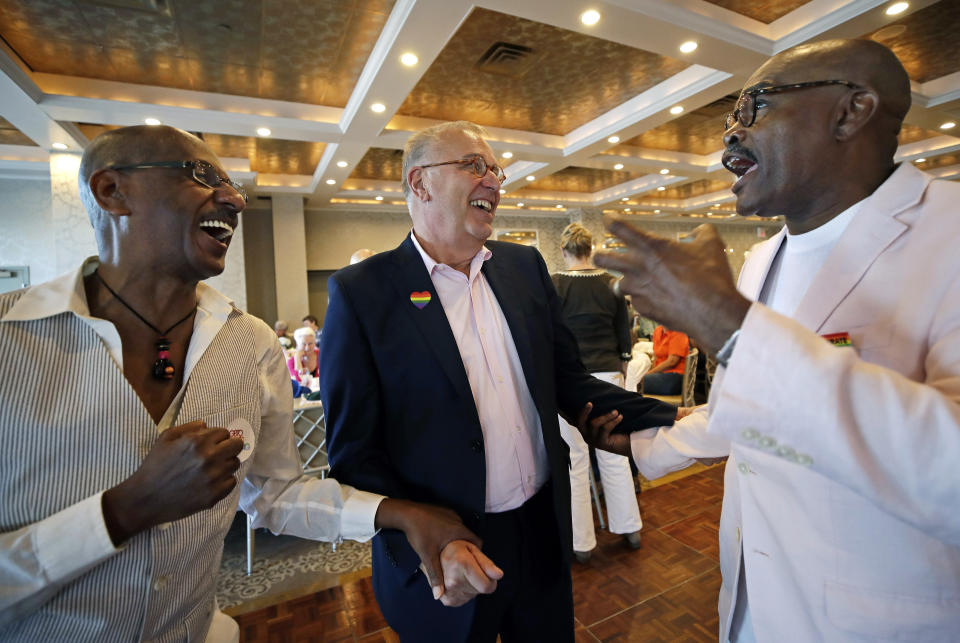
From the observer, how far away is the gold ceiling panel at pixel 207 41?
4281 millimetres

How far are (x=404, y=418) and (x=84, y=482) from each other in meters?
0.70

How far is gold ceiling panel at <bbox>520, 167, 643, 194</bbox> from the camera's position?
Result: 1077 cm

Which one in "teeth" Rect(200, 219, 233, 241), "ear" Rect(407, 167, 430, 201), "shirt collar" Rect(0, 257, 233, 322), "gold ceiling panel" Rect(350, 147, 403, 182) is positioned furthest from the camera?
"gold ceiling panel" Rect(350, 147, 403, 182)

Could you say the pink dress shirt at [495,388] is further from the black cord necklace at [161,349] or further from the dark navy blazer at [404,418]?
the black cord necklace at [161,349]

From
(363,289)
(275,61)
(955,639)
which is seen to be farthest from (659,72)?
(955,639)

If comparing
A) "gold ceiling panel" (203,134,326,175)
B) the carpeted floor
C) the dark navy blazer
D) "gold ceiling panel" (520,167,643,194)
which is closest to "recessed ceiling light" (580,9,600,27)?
the dark navy blazer

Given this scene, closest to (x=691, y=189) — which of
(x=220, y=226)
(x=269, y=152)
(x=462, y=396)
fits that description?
(x=269, y=152)

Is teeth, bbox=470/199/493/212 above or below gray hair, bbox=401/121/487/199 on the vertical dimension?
below

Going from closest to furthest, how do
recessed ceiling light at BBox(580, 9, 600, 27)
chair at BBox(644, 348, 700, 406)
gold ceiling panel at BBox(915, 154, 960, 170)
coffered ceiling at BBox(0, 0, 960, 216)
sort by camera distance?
recessed ceiling light at BBox(580, 9, 600, 27), coffered ceiling at BBox(0, 0, 960, 216), chair at BBox(644, 348, 700, 406), gold ceiling panel at BBox(915, 154, 960, 170)

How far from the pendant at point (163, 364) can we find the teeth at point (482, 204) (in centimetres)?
101

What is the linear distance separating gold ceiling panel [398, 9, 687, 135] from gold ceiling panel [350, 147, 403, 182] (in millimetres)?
1522

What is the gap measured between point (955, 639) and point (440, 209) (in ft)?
5.21

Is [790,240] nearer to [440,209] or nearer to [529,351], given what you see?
[529,351]

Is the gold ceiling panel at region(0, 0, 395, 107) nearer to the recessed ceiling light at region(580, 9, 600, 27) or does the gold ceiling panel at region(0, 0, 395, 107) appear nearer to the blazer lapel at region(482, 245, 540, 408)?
the recessed ceiling light at region(580, 9, 600, 27)
